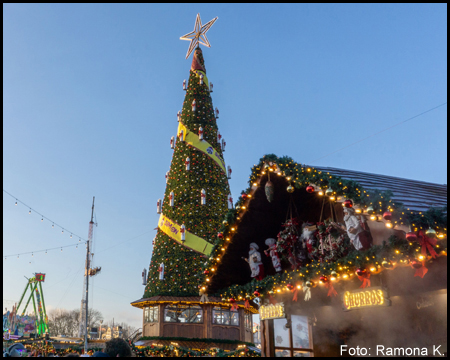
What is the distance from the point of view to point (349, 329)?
36.2ft

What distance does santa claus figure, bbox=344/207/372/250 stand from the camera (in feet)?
27.6

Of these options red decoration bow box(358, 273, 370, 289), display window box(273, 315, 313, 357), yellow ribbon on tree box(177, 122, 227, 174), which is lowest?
display window box(273, 315, 313, 357)

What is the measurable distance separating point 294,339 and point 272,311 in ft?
3.40

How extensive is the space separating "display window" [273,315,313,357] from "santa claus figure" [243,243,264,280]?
5.23 feet

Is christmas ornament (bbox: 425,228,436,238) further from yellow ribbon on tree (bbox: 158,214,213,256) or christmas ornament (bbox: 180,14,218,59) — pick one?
christmas ornament (bbox: 180,14,218,59)

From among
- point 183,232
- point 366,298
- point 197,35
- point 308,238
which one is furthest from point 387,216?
point 197,35

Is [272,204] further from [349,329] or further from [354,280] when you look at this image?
[349,329]

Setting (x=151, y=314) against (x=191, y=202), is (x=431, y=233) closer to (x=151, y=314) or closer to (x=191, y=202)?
(x=191, y=202)

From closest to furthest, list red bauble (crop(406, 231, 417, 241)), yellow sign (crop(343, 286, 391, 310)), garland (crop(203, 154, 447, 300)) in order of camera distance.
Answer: red bauble (crop(406, 231, 417, 241)), garland (crop(203, 154, 447, 300)), yellow sign (crop(343, 286, 391, 310))

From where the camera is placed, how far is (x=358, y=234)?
845cm

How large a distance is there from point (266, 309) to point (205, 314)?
9.16m

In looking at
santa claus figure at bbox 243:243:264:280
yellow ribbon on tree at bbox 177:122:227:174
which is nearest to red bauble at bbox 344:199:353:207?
santa claus figure at bbox 243:243:264:280

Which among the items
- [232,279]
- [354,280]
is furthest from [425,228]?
[232,279]

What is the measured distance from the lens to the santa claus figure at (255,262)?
11805 mm
